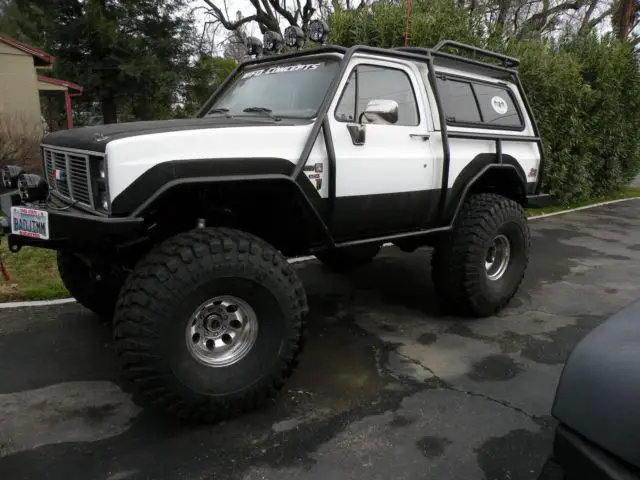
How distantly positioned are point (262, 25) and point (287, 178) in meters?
26.6

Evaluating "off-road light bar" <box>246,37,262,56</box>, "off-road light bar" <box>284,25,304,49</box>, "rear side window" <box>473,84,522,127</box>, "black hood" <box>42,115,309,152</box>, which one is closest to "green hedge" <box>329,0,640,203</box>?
"rear side window" <box>473,84,522,127</box>

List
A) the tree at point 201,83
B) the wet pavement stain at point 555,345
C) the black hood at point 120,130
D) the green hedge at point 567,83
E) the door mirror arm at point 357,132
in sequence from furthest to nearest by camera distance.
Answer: the tree at point 201,83, the green hedge at point 567,83, the wet pavement stain at point 555,345, the door mirror arm at point 357,132, the black hood at point 120,130

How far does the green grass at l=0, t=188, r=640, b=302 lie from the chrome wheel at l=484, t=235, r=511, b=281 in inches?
157

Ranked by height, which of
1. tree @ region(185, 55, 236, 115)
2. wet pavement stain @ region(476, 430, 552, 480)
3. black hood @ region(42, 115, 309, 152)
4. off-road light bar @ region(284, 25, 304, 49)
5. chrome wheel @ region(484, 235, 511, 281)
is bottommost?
wet pavement stain @ region(476, 430, 552, 480)

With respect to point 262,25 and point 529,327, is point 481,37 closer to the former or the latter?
point 529,327

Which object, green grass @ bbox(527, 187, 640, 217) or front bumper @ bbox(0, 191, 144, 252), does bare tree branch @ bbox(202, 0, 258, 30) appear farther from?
front bumper @ bbox(0, 191, 144, 252)

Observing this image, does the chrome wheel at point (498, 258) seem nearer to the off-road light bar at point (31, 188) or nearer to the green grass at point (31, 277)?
the off-road light bar at point (31, 188)

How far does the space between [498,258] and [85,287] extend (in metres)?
3.60

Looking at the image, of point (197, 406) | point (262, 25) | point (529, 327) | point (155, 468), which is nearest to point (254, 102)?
point (197, 406)

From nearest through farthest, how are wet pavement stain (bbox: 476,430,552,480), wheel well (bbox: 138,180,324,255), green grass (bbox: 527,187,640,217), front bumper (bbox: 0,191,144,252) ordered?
wet pavement stain (bbox: 476,430,552,480) → front bumper (bbox: 0,191,144,252) → wheel well (bbox: 138,180,324,255) → green grass (bbox: 527,187,640,217)

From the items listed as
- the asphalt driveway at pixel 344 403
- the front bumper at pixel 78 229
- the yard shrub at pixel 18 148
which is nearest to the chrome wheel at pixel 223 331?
the asphalt driveway at pixel 344 403

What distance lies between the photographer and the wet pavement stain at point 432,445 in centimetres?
278

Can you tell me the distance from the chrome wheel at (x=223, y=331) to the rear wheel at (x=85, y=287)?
1343 mm

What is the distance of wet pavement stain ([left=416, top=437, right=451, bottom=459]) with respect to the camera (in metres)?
2.78
